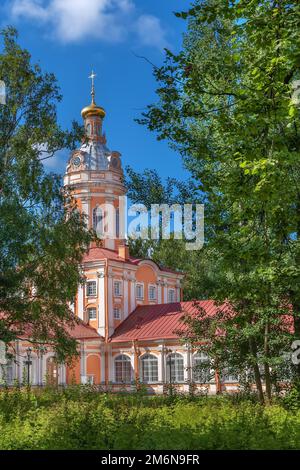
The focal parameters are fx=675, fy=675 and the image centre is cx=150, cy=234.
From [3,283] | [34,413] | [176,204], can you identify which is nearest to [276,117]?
[34,413]

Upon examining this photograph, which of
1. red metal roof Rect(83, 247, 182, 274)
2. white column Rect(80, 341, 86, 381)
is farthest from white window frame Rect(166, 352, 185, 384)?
red metal roof Rect(83, 247, 182, 274)

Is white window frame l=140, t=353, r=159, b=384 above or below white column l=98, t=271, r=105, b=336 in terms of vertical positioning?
below

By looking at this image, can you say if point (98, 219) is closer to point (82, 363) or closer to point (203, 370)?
point (82, 363)

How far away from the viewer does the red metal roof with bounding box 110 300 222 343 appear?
4300cm

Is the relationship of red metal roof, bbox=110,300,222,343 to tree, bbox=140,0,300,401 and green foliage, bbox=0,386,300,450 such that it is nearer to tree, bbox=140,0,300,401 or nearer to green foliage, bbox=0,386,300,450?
tree, bbox=140,0,300,401

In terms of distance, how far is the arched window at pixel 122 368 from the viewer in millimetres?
44656

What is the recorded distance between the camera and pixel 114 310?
155 feet

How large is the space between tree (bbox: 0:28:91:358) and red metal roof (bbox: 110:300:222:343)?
64.0ft

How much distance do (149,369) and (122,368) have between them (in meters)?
2.58

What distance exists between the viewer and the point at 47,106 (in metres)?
25.3

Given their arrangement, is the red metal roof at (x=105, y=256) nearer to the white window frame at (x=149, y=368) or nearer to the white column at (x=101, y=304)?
the white column at (x=101, y=304)

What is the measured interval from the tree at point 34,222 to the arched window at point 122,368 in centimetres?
2143

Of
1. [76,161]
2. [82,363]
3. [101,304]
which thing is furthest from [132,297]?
[76,161]
